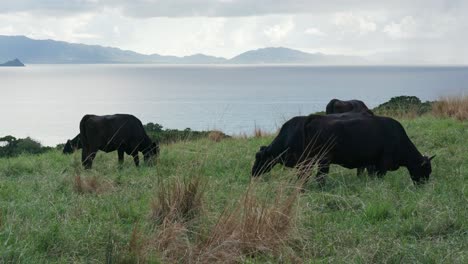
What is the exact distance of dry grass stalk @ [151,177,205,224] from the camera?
24.7 feet

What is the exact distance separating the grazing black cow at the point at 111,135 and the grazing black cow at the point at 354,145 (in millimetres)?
Result: 4921

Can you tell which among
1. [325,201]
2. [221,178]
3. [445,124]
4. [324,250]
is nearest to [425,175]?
[325,201]

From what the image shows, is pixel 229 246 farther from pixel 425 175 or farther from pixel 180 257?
pixel 425 175

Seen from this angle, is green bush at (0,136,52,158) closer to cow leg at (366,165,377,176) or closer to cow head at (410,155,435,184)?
cow leg at (366,165,377,176)

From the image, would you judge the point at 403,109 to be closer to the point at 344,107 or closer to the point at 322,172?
the point at 344,107

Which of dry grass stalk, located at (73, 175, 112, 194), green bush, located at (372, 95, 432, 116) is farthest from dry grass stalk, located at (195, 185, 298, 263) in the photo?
green bush, located at (372, 95, 432, 116)

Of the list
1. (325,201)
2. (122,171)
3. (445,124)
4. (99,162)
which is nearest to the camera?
(325,201)

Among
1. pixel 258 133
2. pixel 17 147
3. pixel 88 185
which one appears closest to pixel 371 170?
pixel 88 185

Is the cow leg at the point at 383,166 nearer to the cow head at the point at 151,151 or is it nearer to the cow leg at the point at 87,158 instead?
the cow head at the point at 151,151

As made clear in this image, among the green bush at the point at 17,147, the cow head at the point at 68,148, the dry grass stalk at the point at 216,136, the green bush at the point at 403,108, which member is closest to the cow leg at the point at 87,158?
the cow head at the point at 68,148

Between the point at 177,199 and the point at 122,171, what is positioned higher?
the point at 177,199

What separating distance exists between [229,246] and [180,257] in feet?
1.62

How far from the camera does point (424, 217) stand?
784cm

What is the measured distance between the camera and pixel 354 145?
35.8ft
